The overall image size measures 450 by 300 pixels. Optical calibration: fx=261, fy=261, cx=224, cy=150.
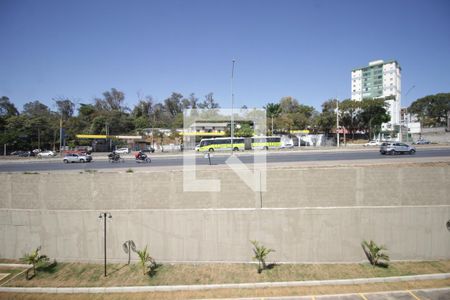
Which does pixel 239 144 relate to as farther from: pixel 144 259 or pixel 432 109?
pixel 432 109

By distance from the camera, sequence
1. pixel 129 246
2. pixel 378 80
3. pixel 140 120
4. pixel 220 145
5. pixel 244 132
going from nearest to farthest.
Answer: pixel 129 246, pixel 220 145, pixel 244 132, pixel 140 120, pixel 378 80

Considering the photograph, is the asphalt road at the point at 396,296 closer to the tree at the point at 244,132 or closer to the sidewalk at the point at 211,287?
the sidewalk at the point at 211,287

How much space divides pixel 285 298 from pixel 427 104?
102 metres

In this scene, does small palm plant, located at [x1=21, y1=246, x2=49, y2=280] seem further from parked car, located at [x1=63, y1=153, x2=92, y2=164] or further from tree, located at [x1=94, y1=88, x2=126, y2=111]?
tree, located at [x1=94, y1=88, x2=126, y2=111]

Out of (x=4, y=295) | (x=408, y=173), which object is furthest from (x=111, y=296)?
(x=408, y=173)

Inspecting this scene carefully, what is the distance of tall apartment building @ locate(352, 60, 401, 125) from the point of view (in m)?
95.0

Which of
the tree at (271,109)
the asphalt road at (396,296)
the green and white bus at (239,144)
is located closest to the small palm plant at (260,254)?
the asphalt road at (396,296)

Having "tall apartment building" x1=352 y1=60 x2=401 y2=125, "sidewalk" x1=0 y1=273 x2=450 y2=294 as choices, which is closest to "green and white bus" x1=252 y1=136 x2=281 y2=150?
"sidewalk" x1=0 y1=273 x2=450 y2=294

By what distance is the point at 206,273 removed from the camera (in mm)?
13781

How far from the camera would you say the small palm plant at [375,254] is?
540 inches

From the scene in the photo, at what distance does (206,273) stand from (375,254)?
8.92m

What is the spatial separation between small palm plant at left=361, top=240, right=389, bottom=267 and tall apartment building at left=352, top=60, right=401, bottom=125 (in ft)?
309

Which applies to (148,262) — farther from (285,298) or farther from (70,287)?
(285,298)

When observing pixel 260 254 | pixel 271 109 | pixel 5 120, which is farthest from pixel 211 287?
pixel 5 120
